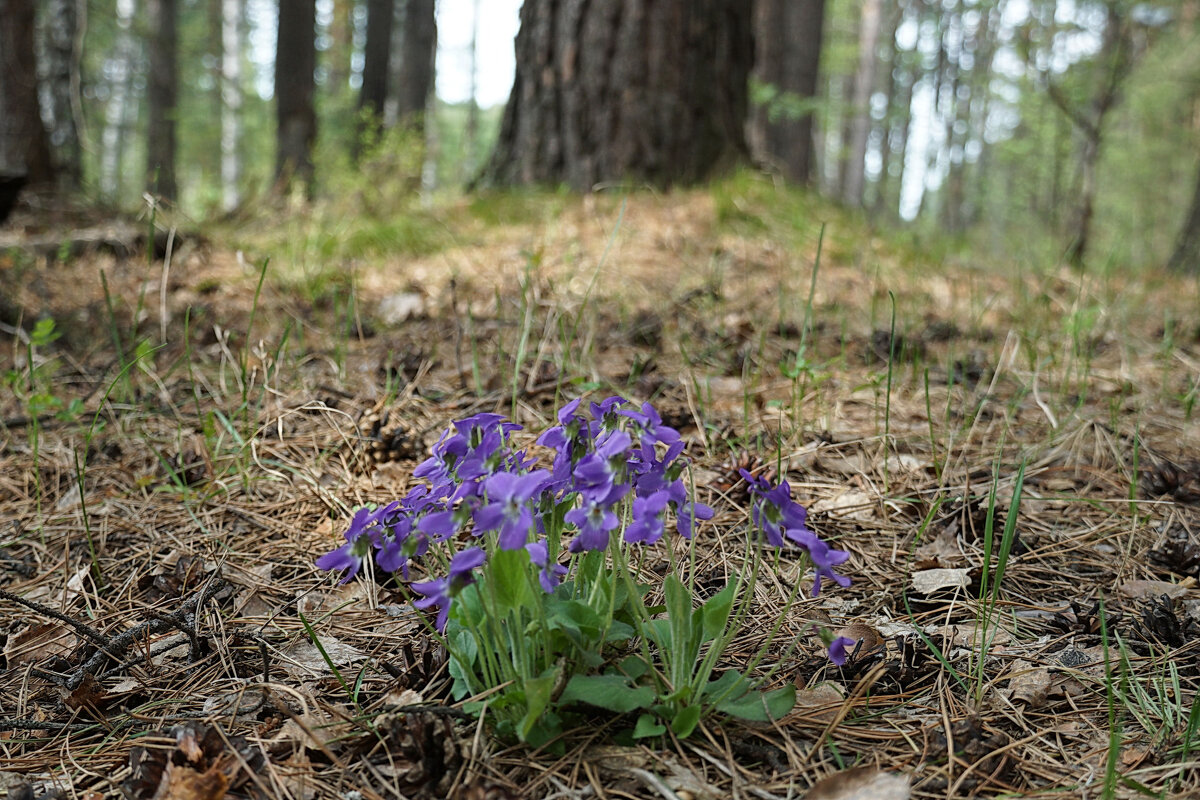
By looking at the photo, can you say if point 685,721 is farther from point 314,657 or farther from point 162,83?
point 162,83

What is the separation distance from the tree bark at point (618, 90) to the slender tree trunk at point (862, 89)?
13484 millimetres

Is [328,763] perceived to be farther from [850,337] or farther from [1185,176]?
[1185,176]

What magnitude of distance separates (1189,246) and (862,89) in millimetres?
16514

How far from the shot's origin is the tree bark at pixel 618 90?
15.1 ft

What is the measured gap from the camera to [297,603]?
166 cm

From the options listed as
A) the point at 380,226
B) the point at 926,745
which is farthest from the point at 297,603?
the point at 380,226

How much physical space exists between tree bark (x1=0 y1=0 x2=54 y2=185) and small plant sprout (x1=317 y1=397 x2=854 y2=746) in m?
5.22

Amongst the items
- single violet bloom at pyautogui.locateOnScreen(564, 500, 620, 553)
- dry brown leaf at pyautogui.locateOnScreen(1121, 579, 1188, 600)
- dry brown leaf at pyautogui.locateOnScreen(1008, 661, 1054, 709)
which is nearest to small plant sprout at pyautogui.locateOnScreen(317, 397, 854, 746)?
single violet bloom at pyautogui.locateOnScreen(564, 500, 620, 553)

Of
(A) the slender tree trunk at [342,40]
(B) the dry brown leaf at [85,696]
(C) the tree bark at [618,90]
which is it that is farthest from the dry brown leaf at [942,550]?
(A) the slender tree trunk at [342,40]

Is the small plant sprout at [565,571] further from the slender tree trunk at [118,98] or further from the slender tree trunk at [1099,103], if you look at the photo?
the slender tree trunk at [118,98]

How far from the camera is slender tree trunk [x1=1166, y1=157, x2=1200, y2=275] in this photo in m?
6.02

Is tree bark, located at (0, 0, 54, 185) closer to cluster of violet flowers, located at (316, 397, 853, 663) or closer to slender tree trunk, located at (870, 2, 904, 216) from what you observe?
cluster of violet flowers, located at (316, 397, 853, 663)

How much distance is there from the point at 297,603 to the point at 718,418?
1.24 metres

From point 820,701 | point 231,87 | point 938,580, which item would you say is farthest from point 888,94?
point 820,701
